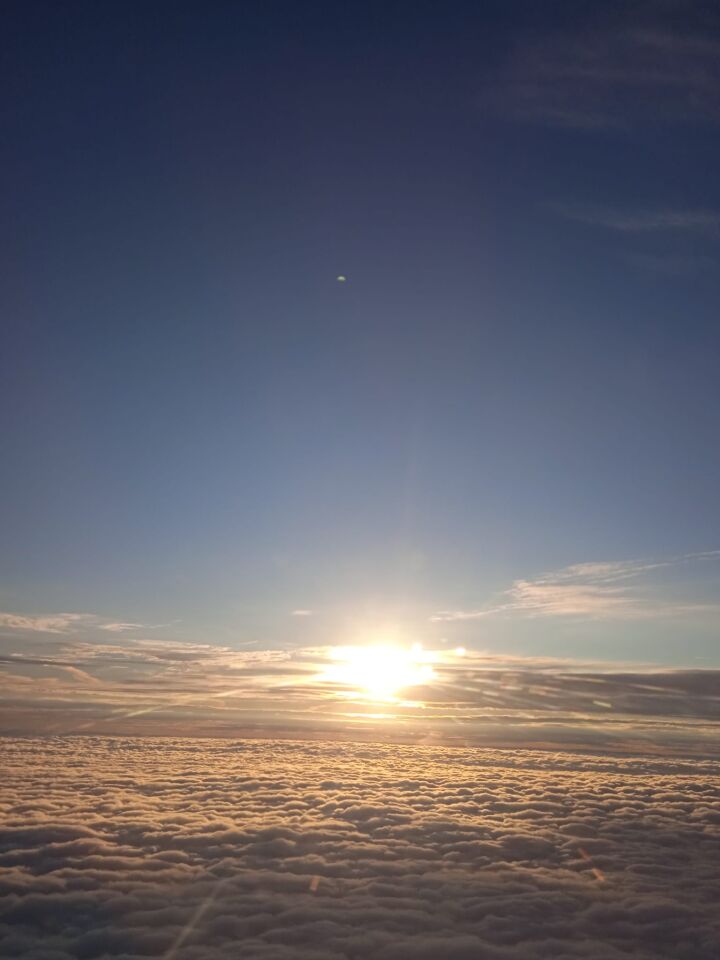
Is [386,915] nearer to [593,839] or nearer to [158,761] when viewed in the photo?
[593,839]

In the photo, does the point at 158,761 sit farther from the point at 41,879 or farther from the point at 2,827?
the point at 41,879

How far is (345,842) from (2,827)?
7.24m

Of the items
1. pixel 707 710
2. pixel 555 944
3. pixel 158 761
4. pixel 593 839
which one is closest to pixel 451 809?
pixel 593 839

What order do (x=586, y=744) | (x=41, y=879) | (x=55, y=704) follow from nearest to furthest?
(x=41, y=879), (x=586, y=744), (x=55, y=704)

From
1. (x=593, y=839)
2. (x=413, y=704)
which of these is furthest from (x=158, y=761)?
(x=413, y=704)

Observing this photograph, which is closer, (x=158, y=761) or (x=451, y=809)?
(x=451, y=809)

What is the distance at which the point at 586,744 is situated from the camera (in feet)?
113

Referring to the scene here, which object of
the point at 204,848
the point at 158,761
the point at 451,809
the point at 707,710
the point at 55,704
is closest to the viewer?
the point at 204,848

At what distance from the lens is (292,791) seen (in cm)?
1892

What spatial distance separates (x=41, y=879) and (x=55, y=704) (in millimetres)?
46230

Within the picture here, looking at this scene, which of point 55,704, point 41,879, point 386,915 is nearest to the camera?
point 386,915

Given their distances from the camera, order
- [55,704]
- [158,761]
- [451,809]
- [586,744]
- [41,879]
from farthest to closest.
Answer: [55,704], [586,744], [158,761], [451,809], [41,879]

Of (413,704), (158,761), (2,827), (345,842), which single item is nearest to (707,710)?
(413,704)

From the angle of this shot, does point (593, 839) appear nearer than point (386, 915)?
No
